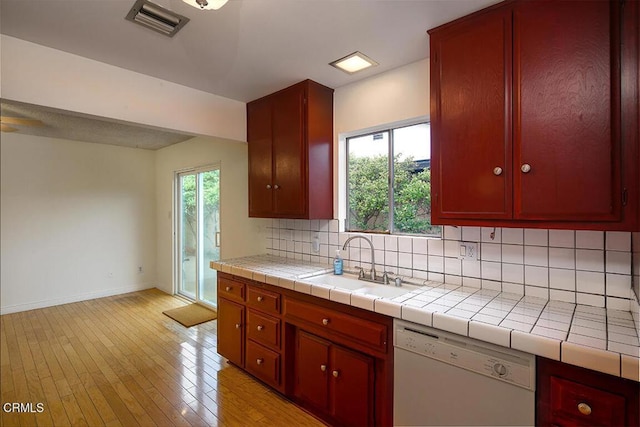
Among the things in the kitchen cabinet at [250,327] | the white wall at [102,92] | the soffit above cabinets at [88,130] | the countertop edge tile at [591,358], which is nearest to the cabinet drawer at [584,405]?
the countertop edge tile at [591,358]

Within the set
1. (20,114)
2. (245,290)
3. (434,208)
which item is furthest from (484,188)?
(20,114)

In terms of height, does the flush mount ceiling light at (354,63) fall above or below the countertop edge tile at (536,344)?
above

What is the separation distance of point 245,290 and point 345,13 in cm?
206

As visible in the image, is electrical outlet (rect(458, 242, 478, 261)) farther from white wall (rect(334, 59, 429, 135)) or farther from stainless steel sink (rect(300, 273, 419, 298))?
white wall (rect(334, 59, 429, 135))

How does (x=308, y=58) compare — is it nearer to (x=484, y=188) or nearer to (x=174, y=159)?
(x=484, y=188)

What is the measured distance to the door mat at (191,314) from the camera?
379 centimetres

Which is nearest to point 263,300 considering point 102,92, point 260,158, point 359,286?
point 359,286

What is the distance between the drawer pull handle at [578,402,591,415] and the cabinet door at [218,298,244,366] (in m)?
2.13

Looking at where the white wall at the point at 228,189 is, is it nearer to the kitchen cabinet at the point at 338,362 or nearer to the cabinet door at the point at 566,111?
the kitchen cabinet at the point at 338,362

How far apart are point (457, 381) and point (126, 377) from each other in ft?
8.56

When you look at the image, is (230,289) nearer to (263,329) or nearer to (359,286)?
(263,329)

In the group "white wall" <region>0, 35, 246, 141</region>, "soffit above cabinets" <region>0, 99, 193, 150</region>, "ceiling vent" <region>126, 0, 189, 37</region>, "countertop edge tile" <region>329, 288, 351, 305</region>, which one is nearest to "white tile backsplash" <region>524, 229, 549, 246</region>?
"countertop edge tile" <region>329, 288, 351, 305</region>

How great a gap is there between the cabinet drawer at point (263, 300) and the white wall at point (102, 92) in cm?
152

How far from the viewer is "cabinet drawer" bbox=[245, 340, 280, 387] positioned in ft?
7.34
